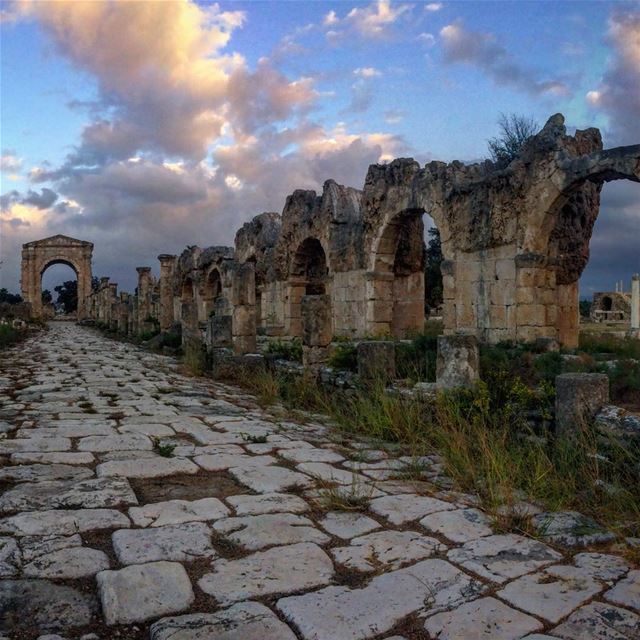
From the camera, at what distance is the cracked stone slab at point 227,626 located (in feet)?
8.36

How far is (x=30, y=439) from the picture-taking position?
5.99 m

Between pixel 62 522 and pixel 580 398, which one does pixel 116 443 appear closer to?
pixel 62 522

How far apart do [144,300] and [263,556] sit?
79.3ft

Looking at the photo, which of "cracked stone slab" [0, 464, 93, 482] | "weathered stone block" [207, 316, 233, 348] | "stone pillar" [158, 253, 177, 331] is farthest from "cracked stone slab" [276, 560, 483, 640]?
"stone pillar" [158, 253, 177, 331]

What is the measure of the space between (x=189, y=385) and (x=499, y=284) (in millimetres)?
6496

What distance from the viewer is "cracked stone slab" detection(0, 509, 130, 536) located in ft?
11.9

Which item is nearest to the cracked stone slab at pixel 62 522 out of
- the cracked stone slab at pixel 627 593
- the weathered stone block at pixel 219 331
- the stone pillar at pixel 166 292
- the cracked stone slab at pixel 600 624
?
the cracked stone slab at pixel 600 624

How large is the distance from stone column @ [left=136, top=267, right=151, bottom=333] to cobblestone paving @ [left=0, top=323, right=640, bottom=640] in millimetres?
20472

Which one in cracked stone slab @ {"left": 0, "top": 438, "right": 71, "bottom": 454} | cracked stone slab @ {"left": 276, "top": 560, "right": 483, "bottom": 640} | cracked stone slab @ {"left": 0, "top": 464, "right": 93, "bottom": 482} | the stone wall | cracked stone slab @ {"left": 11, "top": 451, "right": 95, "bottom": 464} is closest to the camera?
cracked stone slab @ {"left": 276, "top": 560, "right": 483, "bottom": 640}

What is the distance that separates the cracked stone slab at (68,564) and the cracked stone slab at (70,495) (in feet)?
2.56

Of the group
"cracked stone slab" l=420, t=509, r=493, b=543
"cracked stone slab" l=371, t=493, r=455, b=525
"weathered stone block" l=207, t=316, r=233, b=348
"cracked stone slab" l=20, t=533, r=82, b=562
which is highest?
"weathered stone block" l=207, t=316, r=233, b=348

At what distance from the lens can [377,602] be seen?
2.88 m

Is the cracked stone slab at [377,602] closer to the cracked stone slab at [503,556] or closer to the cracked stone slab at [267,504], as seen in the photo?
the cracked stone slab at [503,556]

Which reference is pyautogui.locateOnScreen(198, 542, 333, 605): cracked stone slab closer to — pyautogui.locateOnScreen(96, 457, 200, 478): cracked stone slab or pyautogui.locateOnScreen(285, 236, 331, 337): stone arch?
pyautogui.locateOnScreen(96, 457, 200, 478): cracked stone slab
